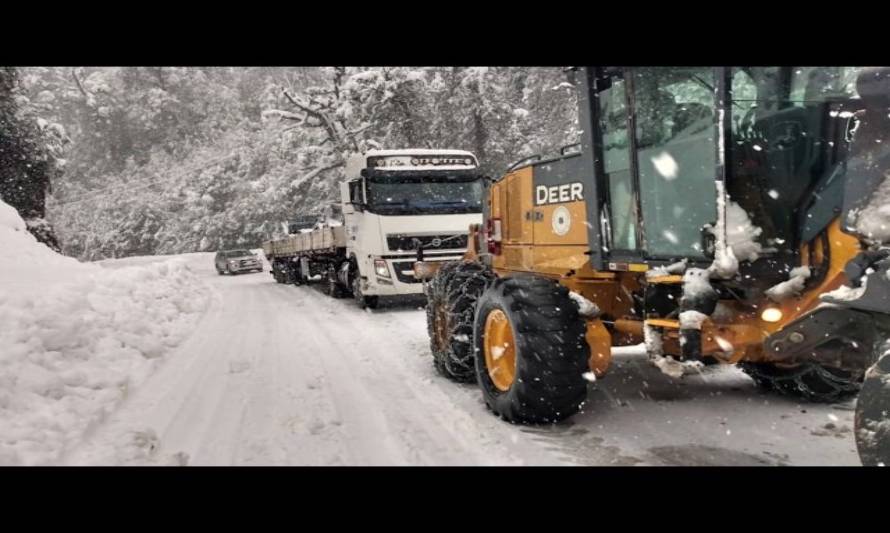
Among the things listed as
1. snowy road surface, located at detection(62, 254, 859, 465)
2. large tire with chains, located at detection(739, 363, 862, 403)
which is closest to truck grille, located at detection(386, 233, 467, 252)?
snowy road surface, located at detection(62, 254, 859, 465)

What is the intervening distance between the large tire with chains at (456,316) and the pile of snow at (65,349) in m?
3.03

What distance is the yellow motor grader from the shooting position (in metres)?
3.15

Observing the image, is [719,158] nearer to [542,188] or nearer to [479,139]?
[542,188]

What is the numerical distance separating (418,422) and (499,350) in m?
0.86

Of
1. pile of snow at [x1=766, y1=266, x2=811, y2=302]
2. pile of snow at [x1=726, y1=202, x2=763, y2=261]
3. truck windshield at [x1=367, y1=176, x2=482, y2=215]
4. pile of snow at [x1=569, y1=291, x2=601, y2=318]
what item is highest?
truck windshield at [x1=367, y1=176, x2=482, y2=215]

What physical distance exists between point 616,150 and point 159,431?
395cm

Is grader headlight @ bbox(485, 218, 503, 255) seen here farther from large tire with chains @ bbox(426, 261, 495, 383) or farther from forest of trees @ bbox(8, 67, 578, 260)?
forest of trees @ bbox(8, 67, 578, 260)

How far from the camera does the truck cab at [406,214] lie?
40.8 feet

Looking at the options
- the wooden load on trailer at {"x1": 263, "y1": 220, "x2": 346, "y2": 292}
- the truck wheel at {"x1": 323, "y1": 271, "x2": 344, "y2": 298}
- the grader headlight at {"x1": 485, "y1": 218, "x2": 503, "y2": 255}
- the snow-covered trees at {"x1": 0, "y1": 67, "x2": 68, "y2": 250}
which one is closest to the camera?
the grader headlight at {"x1": 485, "y1": 218, "x2": 503, "y2": 255}

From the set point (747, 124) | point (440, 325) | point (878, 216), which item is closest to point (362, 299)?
point (440, 325)

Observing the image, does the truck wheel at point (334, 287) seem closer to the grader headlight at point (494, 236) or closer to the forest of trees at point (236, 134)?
the grader headlight at point (494, 236)

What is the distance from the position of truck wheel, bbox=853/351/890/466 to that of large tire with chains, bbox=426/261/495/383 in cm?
384

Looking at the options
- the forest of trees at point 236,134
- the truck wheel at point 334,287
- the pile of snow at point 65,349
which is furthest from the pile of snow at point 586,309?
the forest of trees at point 236,134

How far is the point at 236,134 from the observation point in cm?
5016
